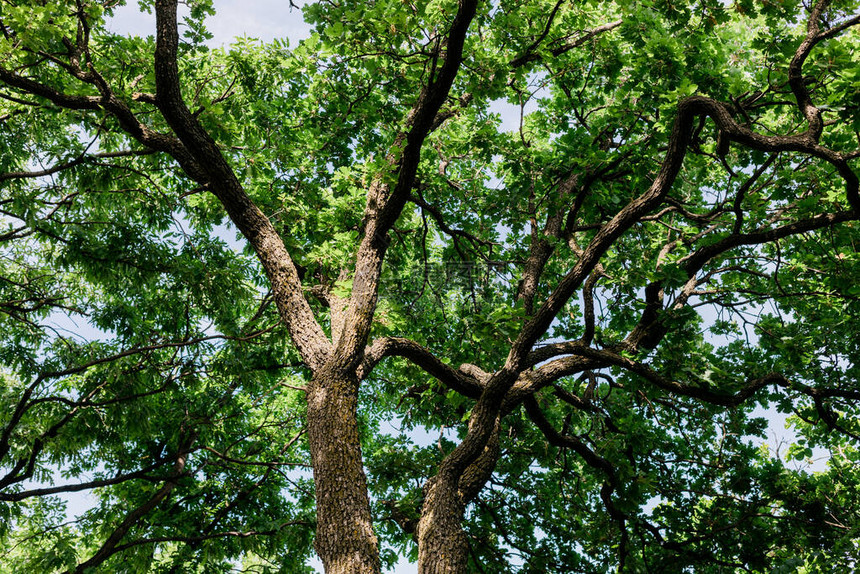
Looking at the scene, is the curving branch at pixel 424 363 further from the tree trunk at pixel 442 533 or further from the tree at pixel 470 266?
the tree trunk at pixel 442 533

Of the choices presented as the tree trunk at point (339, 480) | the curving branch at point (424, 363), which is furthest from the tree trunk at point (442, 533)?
the curving branch at point (424, 363)

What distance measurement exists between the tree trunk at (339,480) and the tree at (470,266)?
29mm

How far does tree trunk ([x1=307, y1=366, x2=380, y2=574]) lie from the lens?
4.50m

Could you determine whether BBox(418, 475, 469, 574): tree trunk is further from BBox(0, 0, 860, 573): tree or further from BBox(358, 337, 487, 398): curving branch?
BBox(358, 337, 487, 398): curving branch

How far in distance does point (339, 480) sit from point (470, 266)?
4.63 meters

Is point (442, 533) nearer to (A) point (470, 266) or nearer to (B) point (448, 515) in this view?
(B) point (448, 515)

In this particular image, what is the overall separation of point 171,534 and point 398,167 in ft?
→ 28.6

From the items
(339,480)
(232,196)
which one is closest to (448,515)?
(339,480)

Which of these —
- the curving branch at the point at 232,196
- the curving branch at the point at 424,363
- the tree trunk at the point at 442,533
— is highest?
the curving branch at the point at 232,196

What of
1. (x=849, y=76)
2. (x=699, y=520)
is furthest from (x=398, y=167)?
(x=699, y=520)

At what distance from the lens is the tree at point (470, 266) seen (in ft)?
18.6

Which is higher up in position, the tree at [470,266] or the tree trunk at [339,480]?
the tree at [470,266]

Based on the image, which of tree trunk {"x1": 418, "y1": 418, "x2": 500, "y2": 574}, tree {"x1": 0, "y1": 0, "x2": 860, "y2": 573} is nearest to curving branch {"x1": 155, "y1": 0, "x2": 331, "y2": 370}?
tree {"x1": 0, "y1": 0, "x2": 860, "y2": 573}

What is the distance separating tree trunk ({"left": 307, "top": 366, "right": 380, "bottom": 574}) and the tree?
0.03m
